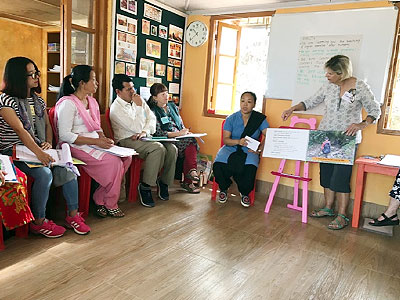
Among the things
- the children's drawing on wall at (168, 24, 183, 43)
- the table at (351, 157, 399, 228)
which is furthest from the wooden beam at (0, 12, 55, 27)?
the table at (351, 157, 399, 228)

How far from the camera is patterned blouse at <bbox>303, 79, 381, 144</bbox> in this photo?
2.86m

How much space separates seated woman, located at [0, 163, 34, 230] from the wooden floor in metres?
0.21

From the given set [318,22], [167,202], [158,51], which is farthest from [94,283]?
[318,22]

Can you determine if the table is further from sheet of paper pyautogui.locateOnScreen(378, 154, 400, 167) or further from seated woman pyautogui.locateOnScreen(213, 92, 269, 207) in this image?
seated woman pyautogui.locateOnScreen(213, 92, 269, 207)

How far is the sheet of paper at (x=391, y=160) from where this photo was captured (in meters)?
2.64

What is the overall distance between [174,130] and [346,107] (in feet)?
5.59

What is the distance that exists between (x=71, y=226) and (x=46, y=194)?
0.33m

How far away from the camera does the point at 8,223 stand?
198cm

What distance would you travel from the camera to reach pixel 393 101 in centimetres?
312

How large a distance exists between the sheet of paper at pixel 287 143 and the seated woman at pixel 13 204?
197 centimetres

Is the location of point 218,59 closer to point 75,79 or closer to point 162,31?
point 162,31

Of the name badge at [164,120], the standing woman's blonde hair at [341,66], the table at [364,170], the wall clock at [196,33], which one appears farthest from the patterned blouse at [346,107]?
the wall clock at [196,33]

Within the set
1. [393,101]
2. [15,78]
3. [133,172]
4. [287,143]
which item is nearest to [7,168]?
[15,78]

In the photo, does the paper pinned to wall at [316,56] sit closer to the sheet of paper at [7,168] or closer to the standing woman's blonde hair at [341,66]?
the standing woman's blonde hair at [341,66]
